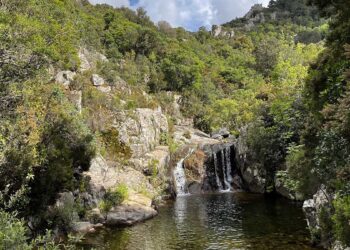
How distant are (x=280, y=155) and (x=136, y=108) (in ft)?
63.4

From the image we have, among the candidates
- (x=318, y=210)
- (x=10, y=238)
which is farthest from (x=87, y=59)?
(x=10, y=238)

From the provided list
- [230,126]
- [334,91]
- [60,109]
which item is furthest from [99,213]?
[230,126]

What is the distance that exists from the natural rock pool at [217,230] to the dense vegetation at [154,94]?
354 cm

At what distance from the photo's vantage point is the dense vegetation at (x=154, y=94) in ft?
53.0

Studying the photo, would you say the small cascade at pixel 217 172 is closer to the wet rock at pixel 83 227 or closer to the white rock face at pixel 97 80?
the white rock face at pixel 97 80

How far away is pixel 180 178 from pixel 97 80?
716 inches

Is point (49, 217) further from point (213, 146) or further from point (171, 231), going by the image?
point (213, 146)

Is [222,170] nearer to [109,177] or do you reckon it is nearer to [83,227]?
[109,177]

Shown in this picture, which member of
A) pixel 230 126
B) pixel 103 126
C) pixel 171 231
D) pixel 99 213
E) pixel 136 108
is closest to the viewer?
pixel 171 231

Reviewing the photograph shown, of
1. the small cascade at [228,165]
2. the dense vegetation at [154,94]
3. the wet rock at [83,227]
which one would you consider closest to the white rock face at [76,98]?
the dense vegetation at [154,94]

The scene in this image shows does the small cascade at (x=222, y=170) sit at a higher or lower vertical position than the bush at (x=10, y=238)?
higher

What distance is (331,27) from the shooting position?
66.1ft

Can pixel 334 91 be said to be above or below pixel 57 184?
above

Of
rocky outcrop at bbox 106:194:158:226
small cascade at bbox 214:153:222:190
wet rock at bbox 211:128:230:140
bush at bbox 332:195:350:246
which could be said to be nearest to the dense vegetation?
bush at bbox 332:195:350:246
